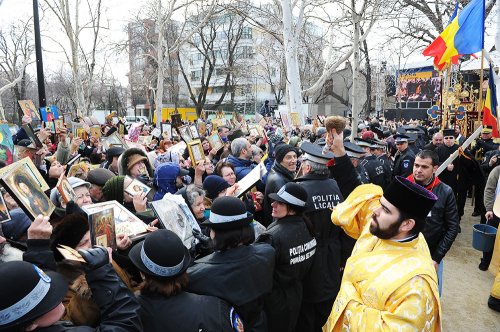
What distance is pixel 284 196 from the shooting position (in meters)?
3.32

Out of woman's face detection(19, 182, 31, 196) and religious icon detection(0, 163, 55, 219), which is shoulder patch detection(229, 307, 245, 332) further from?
woman's face detection(19, 182, 31, 196)

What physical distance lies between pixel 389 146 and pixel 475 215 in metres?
3.27

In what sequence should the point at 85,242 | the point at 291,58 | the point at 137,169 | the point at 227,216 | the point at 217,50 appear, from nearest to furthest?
the point at 85,242, the point at 227,216, the point at 137,169, the point at 291,58, the point at 217,50

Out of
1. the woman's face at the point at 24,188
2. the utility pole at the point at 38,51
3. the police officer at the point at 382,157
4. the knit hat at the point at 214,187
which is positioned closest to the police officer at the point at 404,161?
the police officer at the point at 382,157

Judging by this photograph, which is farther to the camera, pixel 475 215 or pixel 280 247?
pixel 475 215

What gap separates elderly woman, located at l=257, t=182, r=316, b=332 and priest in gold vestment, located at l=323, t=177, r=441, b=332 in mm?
688

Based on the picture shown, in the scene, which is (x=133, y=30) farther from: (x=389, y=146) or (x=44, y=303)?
(x=44, y=303)

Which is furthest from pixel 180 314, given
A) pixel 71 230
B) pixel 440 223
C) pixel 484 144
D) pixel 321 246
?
pixel 484 144

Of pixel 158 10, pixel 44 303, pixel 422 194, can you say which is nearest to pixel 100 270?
pixel 44 303

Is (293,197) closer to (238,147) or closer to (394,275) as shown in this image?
(394,275)

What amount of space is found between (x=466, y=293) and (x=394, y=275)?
432 centimetres

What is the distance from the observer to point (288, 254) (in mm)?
3166

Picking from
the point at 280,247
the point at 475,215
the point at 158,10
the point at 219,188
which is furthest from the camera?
the point at 158,10

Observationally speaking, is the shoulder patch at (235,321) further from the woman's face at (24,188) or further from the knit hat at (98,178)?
the knit hat at (98,178)
